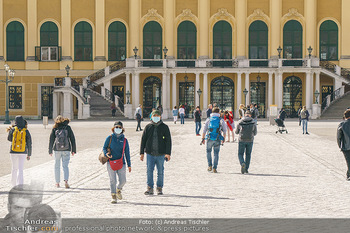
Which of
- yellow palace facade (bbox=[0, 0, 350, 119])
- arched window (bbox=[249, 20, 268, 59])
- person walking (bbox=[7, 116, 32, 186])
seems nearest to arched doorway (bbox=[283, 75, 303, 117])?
yellow palace facade (bbox=[0, 0, 350, 119])

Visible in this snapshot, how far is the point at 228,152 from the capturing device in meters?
20.2

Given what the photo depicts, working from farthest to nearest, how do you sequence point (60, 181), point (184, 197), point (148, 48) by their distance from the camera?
1. point (148, 48)
2. point (60, 181)
3. point (184, 197)

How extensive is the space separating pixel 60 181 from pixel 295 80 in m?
46.9

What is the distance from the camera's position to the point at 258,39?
5809cm

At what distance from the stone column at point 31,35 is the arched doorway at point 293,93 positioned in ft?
84.3

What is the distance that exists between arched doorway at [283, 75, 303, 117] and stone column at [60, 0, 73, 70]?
2211cm

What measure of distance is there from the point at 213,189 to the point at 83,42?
4912 cm

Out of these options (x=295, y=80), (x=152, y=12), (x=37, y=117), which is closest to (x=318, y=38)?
(x=295, y=80)

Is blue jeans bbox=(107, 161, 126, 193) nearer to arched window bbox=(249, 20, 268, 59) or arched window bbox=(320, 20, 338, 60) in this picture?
arched window bbox=(249, 20, 268, 59)

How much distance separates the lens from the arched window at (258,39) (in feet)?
190

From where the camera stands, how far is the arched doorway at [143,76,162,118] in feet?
187

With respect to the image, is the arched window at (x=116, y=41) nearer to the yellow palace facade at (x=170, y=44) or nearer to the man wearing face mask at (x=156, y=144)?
the yellow palace facade at (x=170, y=44)

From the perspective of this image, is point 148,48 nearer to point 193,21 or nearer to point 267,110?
point 193,21

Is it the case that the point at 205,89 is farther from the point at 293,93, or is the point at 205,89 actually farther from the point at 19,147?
the point at 19,147
